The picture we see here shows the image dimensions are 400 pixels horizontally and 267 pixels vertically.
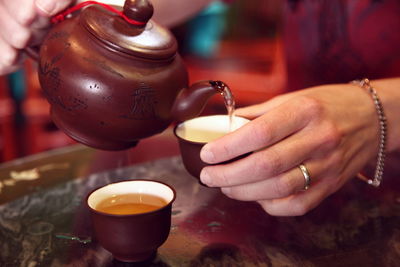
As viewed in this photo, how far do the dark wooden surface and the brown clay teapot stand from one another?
230 millimetres

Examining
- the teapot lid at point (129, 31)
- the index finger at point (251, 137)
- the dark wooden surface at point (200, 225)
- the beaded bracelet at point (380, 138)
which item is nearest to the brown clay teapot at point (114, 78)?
the teapot lid at point (129, 31)

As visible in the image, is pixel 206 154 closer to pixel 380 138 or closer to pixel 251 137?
pixel 251 137

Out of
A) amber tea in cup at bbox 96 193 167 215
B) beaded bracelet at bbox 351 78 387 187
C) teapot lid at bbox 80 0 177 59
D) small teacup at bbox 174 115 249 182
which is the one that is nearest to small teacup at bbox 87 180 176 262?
amber tea in cup at bbox 96 193 167 215

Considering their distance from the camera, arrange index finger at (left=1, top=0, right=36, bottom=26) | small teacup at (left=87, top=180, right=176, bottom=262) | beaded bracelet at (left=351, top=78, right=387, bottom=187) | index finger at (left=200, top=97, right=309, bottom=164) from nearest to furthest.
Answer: small teacup at (left=87, top=180, right=176, bottom=262) < index finger at (left=200, top=97, right=309, bottom=164) < index finger at (left=1, top=0, right=36, bottom=26) < beaded bracelet at (left=351, top=78, right=387, bottom=187)

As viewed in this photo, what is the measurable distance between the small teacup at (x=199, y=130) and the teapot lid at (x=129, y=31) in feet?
0.72

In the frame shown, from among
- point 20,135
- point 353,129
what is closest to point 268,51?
point 20,135

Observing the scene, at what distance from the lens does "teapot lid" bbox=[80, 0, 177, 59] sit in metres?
0.94

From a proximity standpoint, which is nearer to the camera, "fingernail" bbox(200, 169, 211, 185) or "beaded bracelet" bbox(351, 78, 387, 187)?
"fingernail" bbox(200, 169, 211, 185)

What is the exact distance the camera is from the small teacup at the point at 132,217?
0.88m

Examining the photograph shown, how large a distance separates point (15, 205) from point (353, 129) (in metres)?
0.85

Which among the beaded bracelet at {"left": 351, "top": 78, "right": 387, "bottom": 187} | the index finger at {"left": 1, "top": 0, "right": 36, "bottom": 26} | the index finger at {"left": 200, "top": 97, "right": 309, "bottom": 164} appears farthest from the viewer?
the beaded bracelet at {"left": 351, "top": 78, "right": 387, "bottom": 187}

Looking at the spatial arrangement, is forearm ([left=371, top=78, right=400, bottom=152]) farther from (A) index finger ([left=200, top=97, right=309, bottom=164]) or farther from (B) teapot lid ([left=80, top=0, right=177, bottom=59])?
(B) teapot lid ([left=80, top=0, right=177, bottom=59])

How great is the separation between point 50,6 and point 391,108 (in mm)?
889

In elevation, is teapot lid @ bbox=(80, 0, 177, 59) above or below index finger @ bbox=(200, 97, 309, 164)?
above
